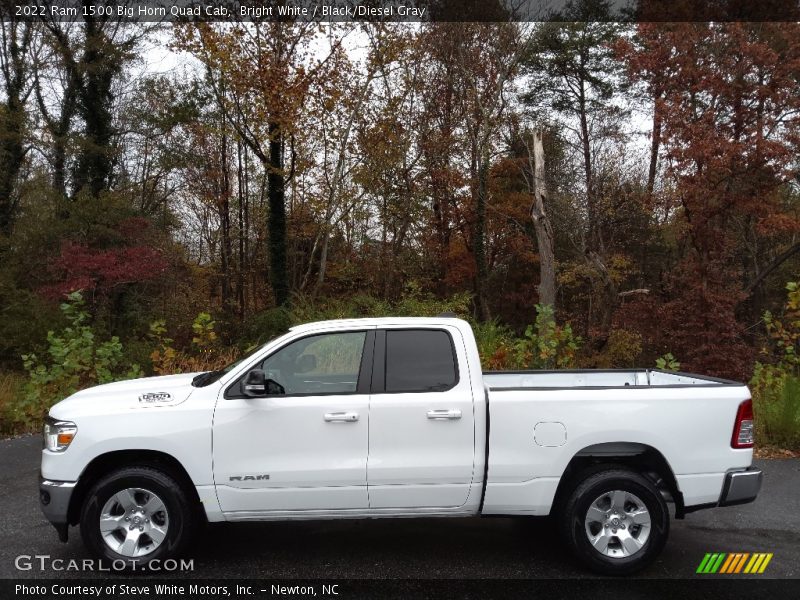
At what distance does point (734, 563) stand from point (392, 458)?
266 centimetres

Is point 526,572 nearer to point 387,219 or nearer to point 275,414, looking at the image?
point 275,414

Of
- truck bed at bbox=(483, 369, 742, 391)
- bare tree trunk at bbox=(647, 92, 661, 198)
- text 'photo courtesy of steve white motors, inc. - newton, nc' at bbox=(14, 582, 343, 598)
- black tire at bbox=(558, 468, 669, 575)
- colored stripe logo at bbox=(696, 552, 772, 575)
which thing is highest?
bare tree trunk at bbox=(647, 92, 661, 198)

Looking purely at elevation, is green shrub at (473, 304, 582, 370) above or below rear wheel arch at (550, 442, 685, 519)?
above

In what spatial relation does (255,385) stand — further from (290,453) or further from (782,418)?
(782,418)

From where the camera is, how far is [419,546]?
4.96m

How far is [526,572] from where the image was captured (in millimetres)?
4465

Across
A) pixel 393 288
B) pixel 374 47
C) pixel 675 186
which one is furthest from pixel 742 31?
pixel 393 288

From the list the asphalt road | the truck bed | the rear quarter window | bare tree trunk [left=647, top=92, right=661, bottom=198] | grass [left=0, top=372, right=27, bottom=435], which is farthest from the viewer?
bare tree trunk [left=647, top=92, right=661, bottom=198]

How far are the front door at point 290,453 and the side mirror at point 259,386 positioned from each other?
0.15 feet

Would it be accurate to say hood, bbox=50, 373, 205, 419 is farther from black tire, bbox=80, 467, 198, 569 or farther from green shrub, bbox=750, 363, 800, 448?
green shrub, bbox=750, 363, 800, 448

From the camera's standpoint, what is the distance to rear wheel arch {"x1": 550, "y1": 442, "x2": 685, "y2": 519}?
179 inches

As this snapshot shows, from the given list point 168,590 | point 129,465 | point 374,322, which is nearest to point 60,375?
point 129,465

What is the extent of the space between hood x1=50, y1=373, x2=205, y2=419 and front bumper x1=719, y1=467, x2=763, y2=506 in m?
3.95

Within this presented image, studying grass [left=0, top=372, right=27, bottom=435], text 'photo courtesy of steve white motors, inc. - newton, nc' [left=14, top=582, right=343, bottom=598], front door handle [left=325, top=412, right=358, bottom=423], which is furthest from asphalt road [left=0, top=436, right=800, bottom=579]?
grass [left=0, top=372, right=27, bottom=435]
